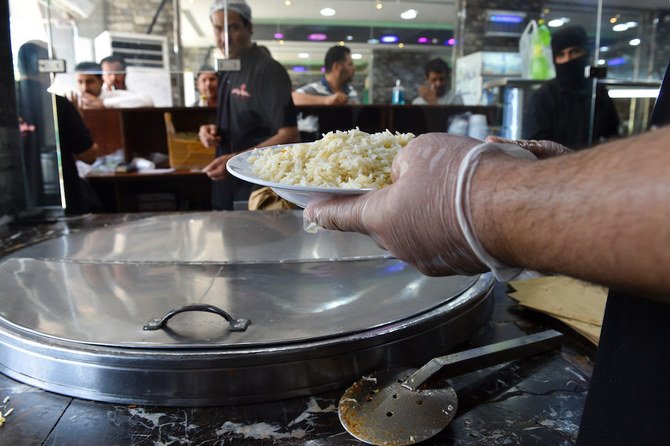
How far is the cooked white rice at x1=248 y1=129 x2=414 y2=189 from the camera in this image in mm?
777

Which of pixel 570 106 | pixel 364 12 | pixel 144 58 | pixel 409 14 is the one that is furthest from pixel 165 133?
pixel 570 106

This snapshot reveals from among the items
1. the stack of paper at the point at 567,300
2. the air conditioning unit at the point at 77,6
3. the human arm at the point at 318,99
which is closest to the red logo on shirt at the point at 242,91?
the human arm at the point at 318,99

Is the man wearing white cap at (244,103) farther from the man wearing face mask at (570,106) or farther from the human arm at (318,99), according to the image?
the man wearing face mask at (570,106)

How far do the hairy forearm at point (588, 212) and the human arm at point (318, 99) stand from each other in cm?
375

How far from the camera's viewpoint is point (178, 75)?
3.63 m

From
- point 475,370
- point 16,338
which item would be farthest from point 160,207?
point 475,370

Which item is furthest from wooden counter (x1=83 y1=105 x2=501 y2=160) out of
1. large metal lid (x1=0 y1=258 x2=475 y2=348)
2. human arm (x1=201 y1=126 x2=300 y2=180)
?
large metal lid (x1=0 y1=258 x2=475 y2=348)

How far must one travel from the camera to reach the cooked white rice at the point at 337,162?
777 mm

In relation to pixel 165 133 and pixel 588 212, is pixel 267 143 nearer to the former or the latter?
pixel 165 133

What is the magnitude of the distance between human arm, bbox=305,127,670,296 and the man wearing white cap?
8.13 ft

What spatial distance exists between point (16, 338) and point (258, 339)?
0.47 m

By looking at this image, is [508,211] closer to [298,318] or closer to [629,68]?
[298,318]

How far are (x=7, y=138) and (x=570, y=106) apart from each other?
154 inches

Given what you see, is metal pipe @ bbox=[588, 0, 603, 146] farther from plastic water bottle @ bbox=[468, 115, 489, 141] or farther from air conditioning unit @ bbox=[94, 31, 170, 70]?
air conditioning unit @ bbox=[94, 31, 170, 70]
